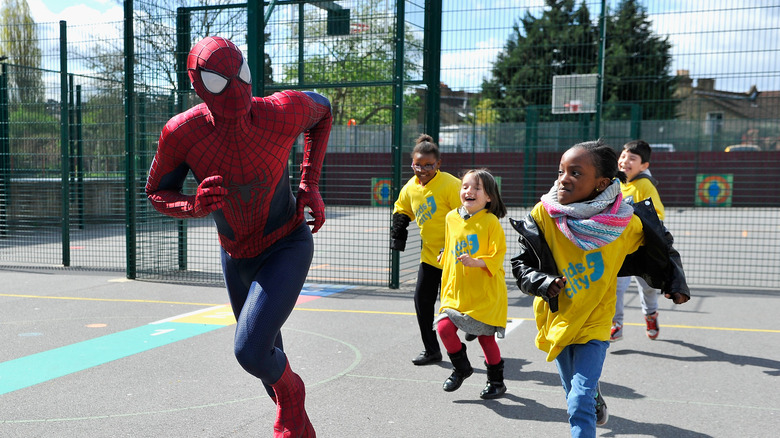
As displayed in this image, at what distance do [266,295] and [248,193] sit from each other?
53 centimetres

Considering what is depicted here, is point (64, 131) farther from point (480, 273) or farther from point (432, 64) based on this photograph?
point (480, 273)

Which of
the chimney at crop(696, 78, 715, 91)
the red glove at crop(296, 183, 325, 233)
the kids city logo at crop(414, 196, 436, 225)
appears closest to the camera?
the red glove at crop(296, 183, 325, 233)

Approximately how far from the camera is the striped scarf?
10.9 ft

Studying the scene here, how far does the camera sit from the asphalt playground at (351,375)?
435 centimetres

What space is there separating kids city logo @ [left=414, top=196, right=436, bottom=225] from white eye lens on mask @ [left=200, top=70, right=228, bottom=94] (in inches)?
111

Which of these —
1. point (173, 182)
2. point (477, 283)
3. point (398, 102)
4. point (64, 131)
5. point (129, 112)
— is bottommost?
point (477, 283)

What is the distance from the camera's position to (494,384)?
495cm

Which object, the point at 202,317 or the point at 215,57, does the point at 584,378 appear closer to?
the point at 215,57

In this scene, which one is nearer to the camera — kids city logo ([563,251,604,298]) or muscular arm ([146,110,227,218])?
muscular arm ([146,110,227,218])

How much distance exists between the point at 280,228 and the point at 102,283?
694cm

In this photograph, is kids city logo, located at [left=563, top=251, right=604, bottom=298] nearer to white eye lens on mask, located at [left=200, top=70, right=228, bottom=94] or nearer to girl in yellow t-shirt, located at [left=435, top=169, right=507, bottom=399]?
girl in yellow t-shirt, located at [left=435, top=169, right=507, bottom=399]

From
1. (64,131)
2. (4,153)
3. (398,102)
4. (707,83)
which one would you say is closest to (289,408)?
(398,102)

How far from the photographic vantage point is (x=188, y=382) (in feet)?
17.0

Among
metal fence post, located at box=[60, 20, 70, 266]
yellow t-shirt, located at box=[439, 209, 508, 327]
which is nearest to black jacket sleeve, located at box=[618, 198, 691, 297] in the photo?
yellow t-shirt, located at box=[439, 209, 508, 327]
